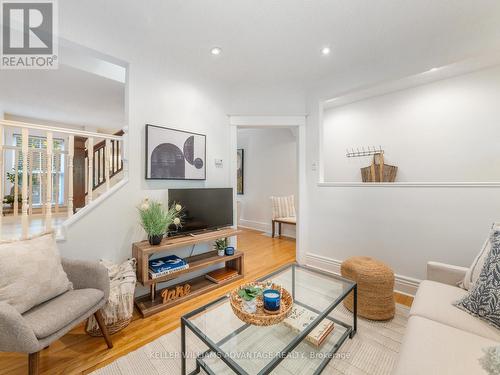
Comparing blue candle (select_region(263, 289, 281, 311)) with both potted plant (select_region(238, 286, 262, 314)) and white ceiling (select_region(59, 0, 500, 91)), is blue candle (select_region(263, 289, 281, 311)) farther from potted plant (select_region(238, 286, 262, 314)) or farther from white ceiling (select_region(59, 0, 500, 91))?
white ceiling (select_region(59, 0, 500, 91))

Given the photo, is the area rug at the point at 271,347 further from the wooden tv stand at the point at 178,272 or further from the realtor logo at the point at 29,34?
the realtor logo at the point at 29,34

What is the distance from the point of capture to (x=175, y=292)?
2.25 metres

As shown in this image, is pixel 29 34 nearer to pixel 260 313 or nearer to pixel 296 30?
pixel 296 30

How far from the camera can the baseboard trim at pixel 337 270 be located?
231 centimetres

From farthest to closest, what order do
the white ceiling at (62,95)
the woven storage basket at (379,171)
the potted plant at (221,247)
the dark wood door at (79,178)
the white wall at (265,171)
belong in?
1. the white wall at (265,171)
2. the dark wood door at (79,178)
3. the woven storage basket at (379,171)
4. the white ceiling at (62,95)
5. the potted plant at (221,247)

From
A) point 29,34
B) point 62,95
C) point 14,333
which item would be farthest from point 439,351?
point 62,95

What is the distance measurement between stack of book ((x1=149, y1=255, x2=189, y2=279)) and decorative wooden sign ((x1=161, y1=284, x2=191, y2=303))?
22 centimetres

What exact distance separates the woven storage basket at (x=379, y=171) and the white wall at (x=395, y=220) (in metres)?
0.48

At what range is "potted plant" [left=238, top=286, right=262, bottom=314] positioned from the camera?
1.35 metres

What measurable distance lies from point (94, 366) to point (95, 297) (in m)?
0.44

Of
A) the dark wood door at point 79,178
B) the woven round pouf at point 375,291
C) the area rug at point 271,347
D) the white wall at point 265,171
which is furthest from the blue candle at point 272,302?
the white wall at point 265,171

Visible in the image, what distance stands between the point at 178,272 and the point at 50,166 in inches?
57.3

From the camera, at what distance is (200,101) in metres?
2.82

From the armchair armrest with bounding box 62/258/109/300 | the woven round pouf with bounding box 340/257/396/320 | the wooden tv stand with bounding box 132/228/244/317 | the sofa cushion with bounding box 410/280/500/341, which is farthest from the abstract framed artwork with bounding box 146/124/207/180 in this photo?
the sofa cushion with bounding box 410/280/500/341
